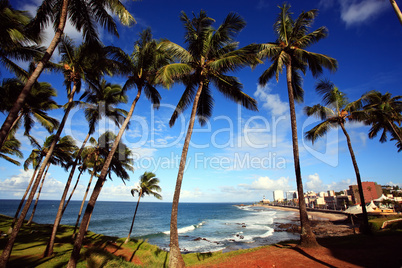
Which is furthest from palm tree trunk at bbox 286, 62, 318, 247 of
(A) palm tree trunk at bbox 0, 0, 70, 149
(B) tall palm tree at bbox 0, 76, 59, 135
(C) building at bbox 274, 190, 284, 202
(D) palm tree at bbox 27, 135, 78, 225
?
(C) building at bbox 274, 190, 284, 202

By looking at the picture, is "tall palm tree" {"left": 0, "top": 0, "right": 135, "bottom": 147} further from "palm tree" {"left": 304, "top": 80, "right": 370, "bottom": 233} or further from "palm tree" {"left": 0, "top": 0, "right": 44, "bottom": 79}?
"palm tree" {"left": 304, "top": 80, "right": 370, "bottom": 233}

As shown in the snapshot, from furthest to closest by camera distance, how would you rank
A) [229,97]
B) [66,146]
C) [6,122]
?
[66,146], [229,97], [6,122]

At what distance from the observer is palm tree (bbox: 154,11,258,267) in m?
9.44

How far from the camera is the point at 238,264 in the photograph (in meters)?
8.90

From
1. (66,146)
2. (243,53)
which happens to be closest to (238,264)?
(243,53)

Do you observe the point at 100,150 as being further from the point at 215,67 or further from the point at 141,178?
the point at 215,67

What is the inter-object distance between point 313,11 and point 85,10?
1318cm

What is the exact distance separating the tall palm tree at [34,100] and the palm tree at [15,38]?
3.43 meters

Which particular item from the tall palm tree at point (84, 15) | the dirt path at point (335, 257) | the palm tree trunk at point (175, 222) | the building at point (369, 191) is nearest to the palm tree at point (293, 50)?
the dirt path at point (335, 257)

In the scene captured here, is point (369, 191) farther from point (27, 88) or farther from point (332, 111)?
point (27, 88)

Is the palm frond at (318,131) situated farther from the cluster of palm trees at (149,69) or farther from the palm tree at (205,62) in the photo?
the palm tree at (205,62)

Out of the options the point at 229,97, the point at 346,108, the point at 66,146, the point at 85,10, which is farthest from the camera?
the point at 66,146

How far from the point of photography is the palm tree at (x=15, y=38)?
744cm

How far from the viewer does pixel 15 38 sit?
8.14 metres
